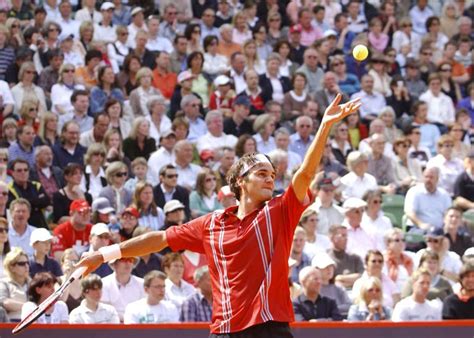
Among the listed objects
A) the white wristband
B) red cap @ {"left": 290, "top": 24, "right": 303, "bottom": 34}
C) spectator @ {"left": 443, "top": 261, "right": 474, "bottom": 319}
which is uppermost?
the white wristband

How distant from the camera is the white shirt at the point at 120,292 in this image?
11562 millimetres

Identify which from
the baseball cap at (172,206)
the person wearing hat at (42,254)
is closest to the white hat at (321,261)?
the baseball cap at (172,206)

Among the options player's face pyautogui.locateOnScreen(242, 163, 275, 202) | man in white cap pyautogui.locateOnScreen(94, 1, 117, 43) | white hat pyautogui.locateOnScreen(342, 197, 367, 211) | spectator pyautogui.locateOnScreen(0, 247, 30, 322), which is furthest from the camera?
man in white cap pyautogui.locateOnScreen(94, 1, 117, 43)

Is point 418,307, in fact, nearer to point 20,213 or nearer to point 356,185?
point 356,185

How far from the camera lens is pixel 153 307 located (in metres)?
11.2

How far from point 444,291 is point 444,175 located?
10.9 feet

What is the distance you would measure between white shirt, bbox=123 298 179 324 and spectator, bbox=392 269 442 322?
2.21 m

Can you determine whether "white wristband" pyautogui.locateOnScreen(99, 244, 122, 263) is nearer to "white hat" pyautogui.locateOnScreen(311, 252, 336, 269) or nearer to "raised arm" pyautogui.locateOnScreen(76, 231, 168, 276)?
"raised arm" pyautogui.locateOnScreen(76, 231, 168, 276)

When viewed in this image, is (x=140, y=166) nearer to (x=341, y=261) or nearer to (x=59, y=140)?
(x=59, y=140)

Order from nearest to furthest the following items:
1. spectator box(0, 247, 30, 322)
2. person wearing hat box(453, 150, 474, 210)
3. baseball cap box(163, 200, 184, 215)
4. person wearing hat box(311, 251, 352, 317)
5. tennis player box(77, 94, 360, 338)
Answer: tennis player box(77, 94, 360, 338) < spectator box(0, 247, 30, 322) < person wearing hat box(311, 251, 352, 317) < baseball cap box(163, 200, 184, 215) < person wearing hat box(453, 150, 474, 210)

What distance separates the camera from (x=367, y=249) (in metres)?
13.5

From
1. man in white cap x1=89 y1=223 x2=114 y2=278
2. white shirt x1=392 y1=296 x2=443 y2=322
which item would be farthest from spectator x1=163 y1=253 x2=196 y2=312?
white shirt x1=392 y1=296 x2=443 y2=322

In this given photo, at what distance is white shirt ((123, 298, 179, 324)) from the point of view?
11148 millimetres

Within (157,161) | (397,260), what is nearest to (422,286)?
(397,260)
